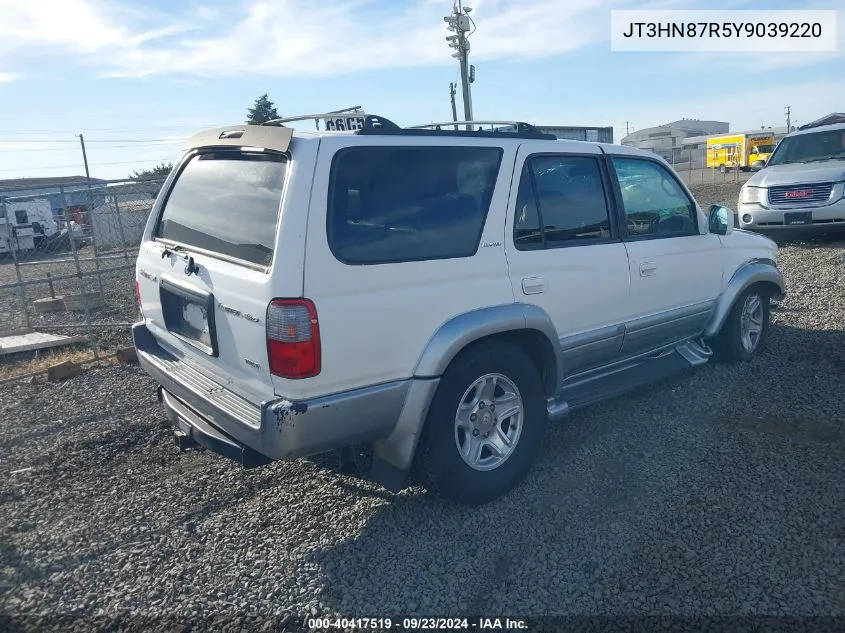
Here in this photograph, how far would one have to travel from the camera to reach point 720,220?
5.10 metres

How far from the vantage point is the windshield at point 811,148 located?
1147 cm

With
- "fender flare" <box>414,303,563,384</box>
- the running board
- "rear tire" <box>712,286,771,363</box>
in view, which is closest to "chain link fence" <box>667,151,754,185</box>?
"rear tire" <box>712,286,771,363</box>

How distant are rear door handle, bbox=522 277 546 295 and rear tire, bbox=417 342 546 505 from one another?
0.32 m

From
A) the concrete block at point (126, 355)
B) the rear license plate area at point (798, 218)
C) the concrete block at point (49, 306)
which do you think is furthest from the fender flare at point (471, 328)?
the rear license plate area at point (798, 218)

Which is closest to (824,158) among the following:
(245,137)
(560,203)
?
(560,203)

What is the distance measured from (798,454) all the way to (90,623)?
12.8ft

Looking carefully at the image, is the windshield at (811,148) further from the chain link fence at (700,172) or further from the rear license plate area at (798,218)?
the chain link fence at (700,172)

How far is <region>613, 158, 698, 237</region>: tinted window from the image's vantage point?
450cm

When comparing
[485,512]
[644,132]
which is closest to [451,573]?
[485,512]

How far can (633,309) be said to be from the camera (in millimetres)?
4430

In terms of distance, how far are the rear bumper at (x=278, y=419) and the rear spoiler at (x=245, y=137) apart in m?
1.17

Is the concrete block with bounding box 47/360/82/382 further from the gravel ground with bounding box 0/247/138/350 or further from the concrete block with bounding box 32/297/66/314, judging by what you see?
the concrete block with bounding box 32/297/66/314

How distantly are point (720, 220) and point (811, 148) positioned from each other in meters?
8.49

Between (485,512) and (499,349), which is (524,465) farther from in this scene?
(499,349)
